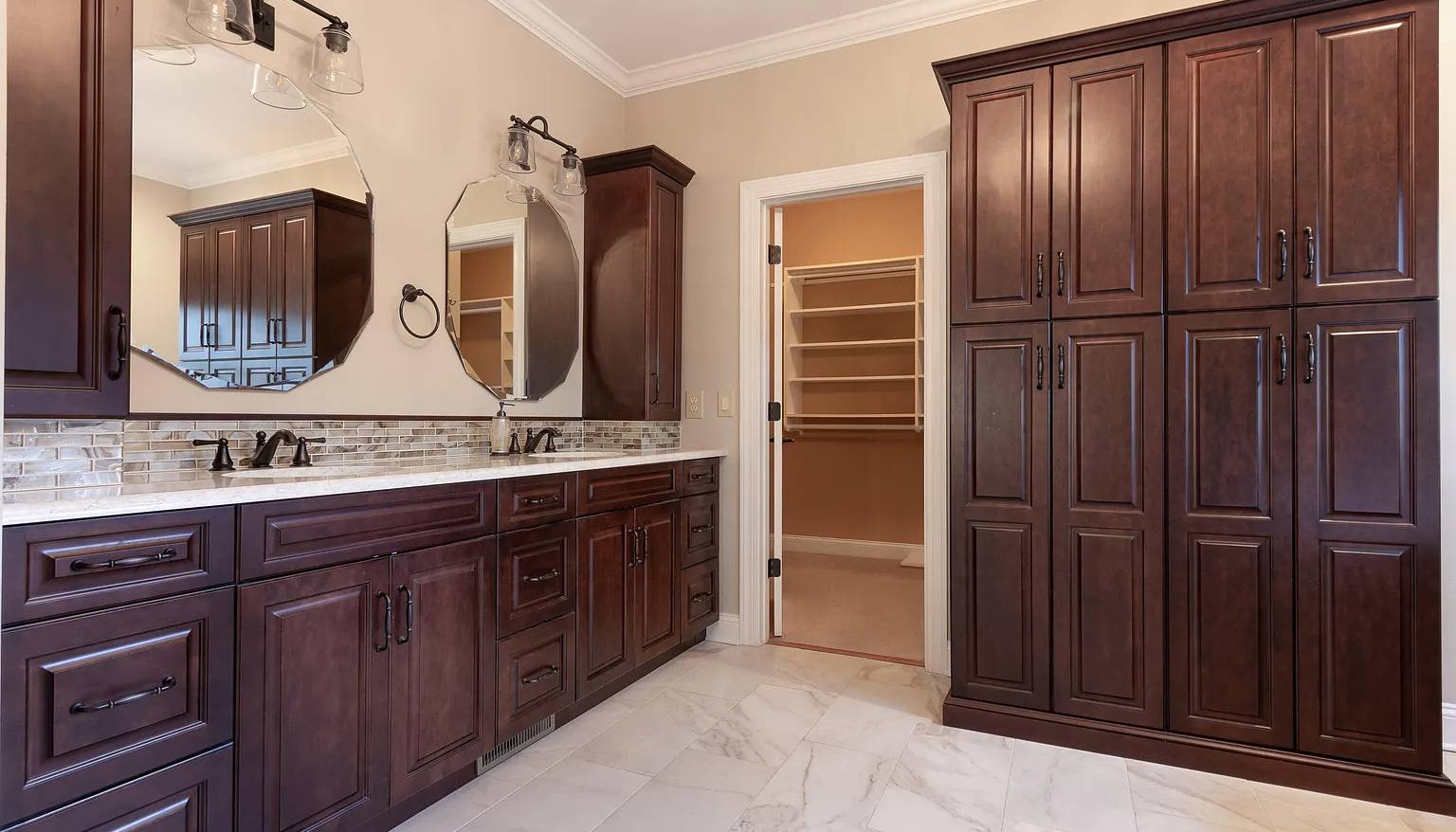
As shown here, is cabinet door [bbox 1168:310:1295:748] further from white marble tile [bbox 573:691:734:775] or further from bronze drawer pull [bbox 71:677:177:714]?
bronze drawer pull [bbox 71:677:177:714]

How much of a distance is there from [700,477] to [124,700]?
2.27 m

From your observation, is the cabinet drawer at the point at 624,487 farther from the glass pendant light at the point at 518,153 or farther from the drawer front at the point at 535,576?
the glass pendant light at the point at 518,153

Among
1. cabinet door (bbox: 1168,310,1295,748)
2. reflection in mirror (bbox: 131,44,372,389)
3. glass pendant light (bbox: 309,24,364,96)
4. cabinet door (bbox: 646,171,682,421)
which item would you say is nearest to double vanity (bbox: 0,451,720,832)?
reflection in mirror (bbox: 131,44,372,389)

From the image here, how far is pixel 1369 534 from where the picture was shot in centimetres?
214

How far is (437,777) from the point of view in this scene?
1955mm

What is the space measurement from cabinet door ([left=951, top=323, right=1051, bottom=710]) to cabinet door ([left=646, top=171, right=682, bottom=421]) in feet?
4.59

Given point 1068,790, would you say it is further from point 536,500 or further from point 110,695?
point 110,695

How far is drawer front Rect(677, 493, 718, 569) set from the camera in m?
3.25

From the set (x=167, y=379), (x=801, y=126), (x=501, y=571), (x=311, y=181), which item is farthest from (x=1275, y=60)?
(x=167, y=379)

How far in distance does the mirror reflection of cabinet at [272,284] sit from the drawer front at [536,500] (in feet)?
2.39

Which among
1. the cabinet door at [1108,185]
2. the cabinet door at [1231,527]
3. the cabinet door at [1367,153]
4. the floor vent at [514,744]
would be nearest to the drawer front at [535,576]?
the floor vent at [514,744]

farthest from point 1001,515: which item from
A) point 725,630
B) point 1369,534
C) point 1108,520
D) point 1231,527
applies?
point 725,630

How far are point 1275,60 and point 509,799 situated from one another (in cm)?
312

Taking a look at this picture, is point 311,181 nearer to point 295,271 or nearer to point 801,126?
point 295,271
